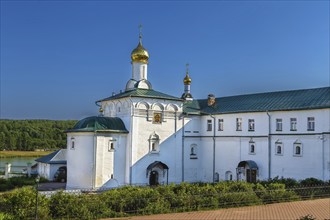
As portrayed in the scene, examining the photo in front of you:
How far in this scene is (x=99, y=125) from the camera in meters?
22.0

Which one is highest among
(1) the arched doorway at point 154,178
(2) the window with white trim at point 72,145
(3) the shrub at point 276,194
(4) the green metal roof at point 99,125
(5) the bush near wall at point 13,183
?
(4) the green metal roof at point 99,125

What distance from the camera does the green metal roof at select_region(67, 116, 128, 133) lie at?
21.8 m

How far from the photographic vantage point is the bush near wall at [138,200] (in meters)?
10.8

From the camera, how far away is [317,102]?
20438 mm

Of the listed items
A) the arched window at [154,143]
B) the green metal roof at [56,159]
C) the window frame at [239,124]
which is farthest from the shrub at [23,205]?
the green metal roof at [56,159]

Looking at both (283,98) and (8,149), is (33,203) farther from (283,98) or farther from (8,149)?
(8,149)

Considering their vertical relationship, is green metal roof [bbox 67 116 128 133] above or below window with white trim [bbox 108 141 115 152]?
above

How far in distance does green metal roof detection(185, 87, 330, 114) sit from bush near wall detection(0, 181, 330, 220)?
6792 mm

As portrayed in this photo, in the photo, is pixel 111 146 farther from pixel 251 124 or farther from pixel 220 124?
pixel 251 124

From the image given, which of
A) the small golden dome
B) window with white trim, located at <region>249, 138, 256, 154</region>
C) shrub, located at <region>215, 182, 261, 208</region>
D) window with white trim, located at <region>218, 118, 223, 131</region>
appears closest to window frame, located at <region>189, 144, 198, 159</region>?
window with white trim, located at <region>218, 118, 223, 131</region>

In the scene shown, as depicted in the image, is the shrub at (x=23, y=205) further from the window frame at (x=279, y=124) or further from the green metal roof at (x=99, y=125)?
the window frame at (x=279, y=124)

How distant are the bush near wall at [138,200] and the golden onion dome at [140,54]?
13.0 meters

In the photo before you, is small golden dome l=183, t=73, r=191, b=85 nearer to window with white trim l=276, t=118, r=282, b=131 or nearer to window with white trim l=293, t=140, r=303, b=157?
window with white trim l=276, t=118, r=282, b=131

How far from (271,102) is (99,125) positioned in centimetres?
998
